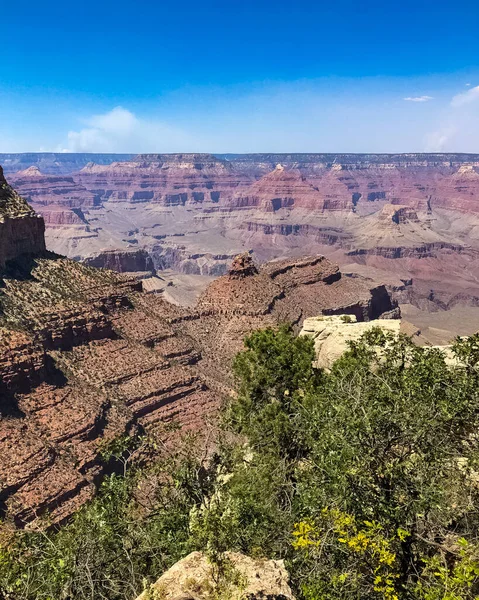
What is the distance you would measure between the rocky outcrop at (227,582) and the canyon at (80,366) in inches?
706

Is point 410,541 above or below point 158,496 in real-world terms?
→ above

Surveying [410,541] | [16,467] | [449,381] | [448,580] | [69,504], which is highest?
[449,381]

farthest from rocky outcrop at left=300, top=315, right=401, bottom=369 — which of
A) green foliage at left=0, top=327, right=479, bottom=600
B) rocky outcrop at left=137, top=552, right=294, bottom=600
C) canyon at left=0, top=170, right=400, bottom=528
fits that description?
rocky outcrop at left=137, top=552, right=294, bottom=600

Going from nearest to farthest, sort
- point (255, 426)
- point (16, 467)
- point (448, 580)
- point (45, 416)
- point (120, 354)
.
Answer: point (448, 580) < point (255, 426) < point (16, 467) < point (45, 416) < point (120, 354)

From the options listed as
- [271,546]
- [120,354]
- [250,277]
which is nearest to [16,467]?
[120,354]

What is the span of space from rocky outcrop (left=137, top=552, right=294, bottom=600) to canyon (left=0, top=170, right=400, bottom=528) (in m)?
17.9

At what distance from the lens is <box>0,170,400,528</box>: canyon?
3678cm

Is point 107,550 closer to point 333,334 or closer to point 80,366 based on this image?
point 333,334

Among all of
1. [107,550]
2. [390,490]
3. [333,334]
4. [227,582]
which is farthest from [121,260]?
[227,582]

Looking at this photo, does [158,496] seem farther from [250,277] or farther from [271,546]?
[250,277]

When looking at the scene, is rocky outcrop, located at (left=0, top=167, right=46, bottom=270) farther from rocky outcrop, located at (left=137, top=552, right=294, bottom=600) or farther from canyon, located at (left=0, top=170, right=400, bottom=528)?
rocky outcrop, located at (left=137, top=552, right=294, bottom=600)

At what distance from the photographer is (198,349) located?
65125 millimetres

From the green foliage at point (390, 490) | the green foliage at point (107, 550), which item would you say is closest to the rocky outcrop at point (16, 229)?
the green foliage at point (107, 550)

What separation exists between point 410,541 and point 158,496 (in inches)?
346
